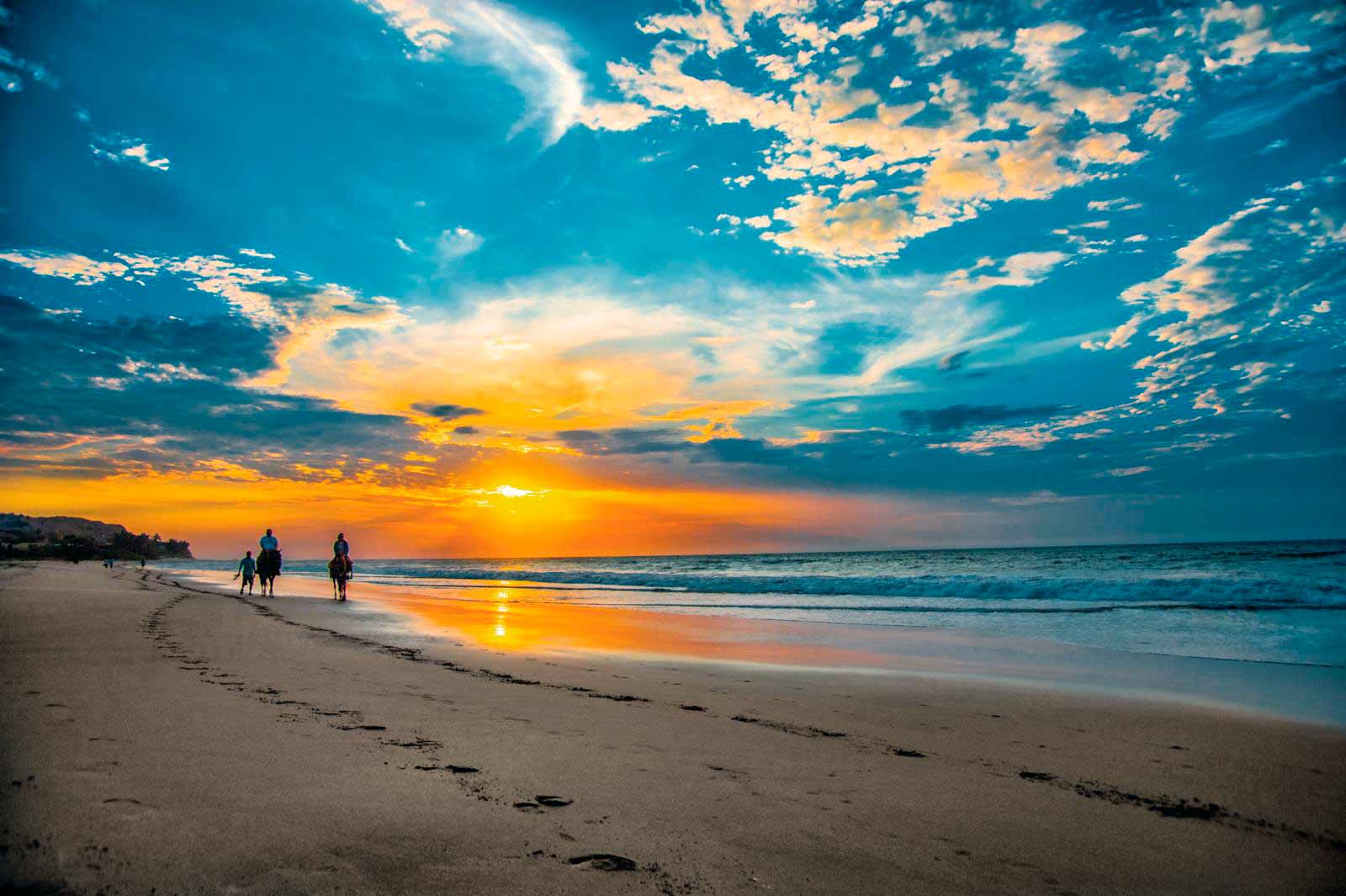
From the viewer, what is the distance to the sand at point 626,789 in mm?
2859

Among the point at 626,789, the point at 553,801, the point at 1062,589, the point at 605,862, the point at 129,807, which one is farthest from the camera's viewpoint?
the point at 1062,589

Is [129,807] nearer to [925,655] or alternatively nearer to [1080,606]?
[925,655]

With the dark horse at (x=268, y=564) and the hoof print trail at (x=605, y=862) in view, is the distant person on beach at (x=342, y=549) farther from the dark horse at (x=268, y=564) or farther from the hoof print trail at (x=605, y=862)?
the hoof print trail at (x=605, y=862)

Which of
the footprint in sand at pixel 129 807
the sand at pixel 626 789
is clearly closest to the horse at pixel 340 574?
the sand at pixel 626 789

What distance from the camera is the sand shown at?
2859 mm

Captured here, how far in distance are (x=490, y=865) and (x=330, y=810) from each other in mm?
1046

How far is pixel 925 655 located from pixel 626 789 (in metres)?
9.44

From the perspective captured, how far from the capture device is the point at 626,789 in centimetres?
405

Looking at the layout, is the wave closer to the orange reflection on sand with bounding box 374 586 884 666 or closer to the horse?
the orange reflection on sand with bounding box 374 586 884 666

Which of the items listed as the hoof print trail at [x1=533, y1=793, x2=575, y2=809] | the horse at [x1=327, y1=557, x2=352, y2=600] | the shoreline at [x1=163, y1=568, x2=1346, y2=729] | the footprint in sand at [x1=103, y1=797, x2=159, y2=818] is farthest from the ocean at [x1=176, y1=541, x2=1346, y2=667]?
the footprint in sand at [x1=103, y1=797, x2=159, y2=818]

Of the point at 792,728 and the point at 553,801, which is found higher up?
the point at 553,801

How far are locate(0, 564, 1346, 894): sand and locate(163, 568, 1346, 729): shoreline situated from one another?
1.29m

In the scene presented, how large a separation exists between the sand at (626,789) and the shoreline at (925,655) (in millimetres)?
1288

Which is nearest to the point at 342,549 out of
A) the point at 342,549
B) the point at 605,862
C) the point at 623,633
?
the point at 342,549
